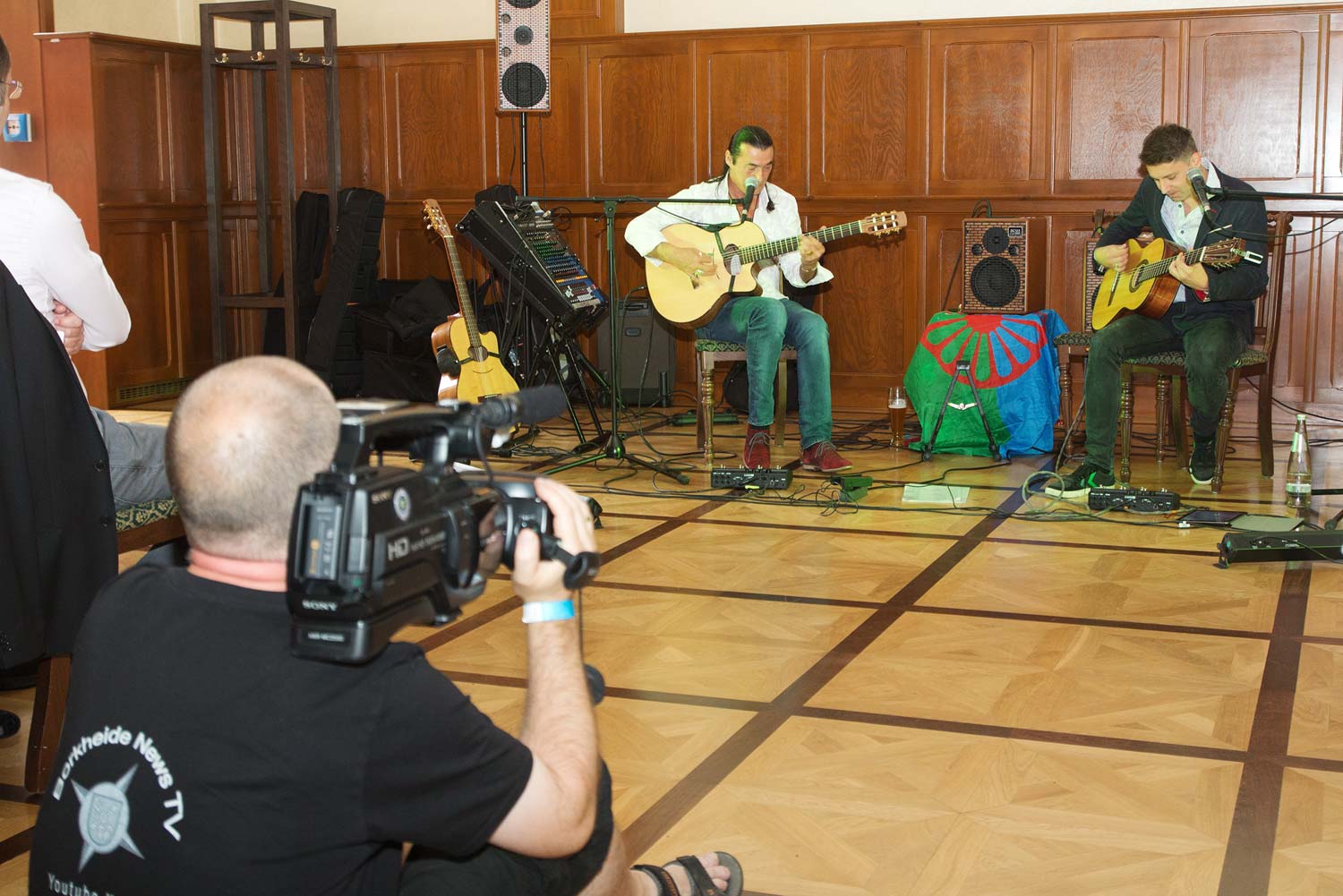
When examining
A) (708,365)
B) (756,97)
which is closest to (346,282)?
(756,97)

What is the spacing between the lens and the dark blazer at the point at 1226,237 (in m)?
5.02

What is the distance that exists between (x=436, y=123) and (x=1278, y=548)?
5737 mm

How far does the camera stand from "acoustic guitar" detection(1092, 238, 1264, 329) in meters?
4.97

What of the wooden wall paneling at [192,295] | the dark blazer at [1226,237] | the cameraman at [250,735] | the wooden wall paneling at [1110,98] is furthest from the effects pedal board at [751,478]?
the wooden wall paneling at [192,295]

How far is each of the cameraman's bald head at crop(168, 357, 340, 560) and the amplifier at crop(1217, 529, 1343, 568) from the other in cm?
336

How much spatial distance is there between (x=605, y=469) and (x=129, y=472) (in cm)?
323

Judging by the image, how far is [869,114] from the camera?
741cm

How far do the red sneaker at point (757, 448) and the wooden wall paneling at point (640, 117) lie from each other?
257 centimetres

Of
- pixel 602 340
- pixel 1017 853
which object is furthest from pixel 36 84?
pixel 1017 853

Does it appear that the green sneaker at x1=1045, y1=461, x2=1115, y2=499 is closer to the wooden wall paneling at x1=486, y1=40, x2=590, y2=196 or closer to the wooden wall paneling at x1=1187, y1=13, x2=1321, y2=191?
the wooden wall paneling at x1=1187, y1=13, x2=1321, y2=191

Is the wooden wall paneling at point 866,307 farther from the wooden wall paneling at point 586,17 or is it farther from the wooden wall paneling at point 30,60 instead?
the wooden wall paneling at point 30,60

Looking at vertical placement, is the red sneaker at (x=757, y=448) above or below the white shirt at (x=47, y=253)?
below

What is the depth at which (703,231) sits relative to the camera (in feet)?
19.0

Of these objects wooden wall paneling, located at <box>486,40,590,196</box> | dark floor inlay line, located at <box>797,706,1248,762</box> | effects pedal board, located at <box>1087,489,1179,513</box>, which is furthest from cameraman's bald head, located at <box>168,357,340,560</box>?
wooden wall paneling, located at <box>486,40,590,196</box>
